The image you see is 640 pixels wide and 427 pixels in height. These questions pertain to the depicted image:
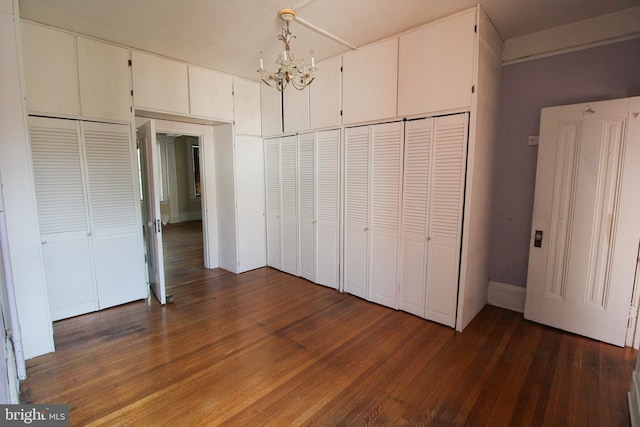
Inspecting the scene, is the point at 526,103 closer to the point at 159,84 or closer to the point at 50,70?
the point at 159,84

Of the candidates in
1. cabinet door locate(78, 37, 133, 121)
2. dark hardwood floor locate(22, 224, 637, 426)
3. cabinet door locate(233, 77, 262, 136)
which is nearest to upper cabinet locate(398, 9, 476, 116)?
dark hardwood floor locate(22, 224, 637, 426)

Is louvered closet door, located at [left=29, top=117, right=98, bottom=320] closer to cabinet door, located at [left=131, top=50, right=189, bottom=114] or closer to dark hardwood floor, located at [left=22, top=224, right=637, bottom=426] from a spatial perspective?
dark hardwood floor, located at [left=22, top=224, right=637, bottom=426]

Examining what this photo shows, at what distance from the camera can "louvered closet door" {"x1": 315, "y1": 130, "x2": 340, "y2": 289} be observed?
12.6 ft

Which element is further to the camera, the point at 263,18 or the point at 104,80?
the point at 104,80

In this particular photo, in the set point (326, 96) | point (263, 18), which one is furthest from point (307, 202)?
point (263, 18)

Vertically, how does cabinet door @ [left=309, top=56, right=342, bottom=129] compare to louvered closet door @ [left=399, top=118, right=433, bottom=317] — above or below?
above

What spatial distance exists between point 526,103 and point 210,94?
3921mm

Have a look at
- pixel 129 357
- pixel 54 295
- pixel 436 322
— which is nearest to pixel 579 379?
pixel 436 322

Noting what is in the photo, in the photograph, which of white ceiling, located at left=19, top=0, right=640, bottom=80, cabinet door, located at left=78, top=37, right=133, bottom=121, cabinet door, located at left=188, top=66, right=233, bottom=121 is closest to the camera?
white ceiling, located at left=19, top=0, right=640, bottom=80

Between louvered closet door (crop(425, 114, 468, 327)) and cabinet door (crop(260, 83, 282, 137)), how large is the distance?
2400 millimetres

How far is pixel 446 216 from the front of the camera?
2.94m

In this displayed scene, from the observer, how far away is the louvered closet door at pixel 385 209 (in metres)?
3.26

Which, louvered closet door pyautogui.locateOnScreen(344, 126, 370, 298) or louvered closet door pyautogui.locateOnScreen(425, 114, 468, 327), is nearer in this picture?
louvered closet door pyautogui.locateOnScreen(425, 114, 468, 327)

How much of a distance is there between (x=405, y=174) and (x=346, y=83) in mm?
1364
